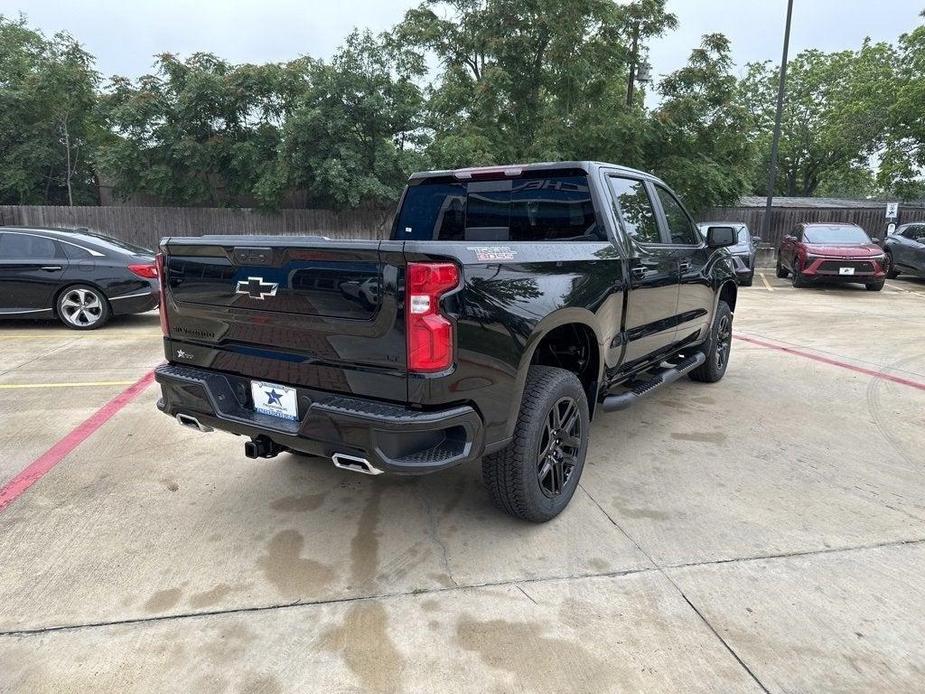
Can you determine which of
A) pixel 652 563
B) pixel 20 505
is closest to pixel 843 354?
pixel 652 563

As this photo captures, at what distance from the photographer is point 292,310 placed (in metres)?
2.75

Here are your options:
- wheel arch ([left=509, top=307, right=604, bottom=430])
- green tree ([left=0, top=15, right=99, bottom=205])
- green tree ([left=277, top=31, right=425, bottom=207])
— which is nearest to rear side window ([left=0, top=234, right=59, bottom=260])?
wheel arch ([left=509, top=307, right=604, bottom=430])

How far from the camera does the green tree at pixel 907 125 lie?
23297 millimetres

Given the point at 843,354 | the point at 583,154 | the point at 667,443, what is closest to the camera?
the point at 667,443

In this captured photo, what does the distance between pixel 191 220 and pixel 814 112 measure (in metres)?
35.7

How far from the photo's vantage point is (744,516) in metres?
3.37

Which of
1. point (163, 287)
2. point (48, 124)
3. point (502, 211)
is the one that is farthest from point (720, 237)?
point (48, 124)

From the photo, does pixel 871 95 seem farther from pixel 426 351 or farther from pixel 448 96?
pixel 426 351

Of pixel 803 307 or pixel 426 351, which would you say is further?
pixel 803 307

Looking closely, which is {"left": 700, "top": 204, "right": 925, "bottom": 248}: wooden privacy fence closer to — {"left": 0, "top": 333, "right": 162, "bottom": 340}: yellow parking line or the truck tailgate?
{"left": 0, "top": 333, "right": 162, "bottom": 340}: yellow parking line

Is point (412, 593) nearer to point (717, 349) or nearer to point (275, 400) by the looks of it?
point (275, 400)

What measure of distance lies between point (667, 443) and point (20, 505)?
13.3ft

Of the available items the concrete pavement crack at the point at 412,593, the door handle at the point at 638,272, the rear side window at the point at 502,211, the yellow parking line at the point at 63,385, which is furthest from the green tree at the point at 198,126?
the concrete pavement crack at the point at 412,593

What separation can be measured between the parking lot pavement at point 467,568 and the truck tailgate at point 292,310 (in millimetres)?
890
